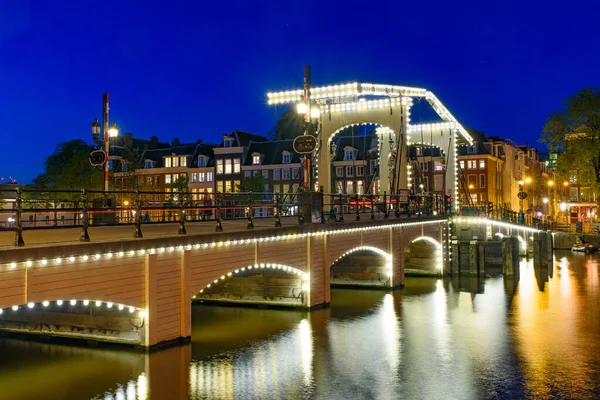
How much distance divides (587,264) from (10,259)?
1547 inches

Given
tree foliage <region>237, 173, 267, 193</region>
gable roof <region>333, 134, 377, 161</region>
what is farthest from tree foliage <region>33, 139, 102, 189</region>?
gable roof <region>333, 134, 377, 161</region>

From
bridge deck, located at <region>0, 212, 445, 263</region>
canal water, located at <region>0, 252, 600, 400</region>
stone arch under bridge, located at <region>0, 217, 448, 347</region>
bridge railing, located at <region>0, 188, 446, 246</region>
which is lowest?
canal water, located at <region>0, 252, 600, 400</region>

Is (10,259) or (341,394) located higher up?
(10,259)

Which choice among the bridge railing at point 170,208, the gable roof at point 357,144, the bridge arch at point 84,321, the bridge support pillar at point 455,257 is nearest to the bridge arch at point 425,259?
the bridge support pillar at point 455,257

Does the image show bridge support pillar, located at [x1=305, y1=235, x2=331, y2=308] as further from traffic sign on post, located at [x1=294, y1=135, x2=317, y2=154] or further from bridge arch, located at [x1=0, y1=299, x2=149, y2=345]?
bridge arch, located at [x1=0, y1=299, x2=149, y2=345]

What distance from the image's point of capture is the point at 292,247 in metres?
19.8

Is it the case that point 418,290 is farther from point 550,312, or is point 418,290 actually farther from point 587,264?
point 587,264

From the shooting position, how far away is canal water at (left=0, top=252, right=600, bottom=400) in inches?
493

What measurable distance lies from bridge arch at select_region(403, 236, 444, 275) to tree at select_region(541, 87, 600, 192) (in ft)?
→ 94.4

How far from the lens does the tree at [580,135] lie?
54.4m

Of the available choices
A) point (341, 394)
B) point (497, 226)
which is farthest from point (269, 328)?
point (497, 226)

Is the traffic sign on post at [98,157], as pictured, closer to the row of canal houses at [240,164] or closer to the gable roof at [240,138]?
the row of canal houses at [240,164]

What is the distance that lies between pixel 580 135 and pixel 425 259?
32421mm

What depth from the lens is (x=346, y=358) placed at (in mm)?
15141
